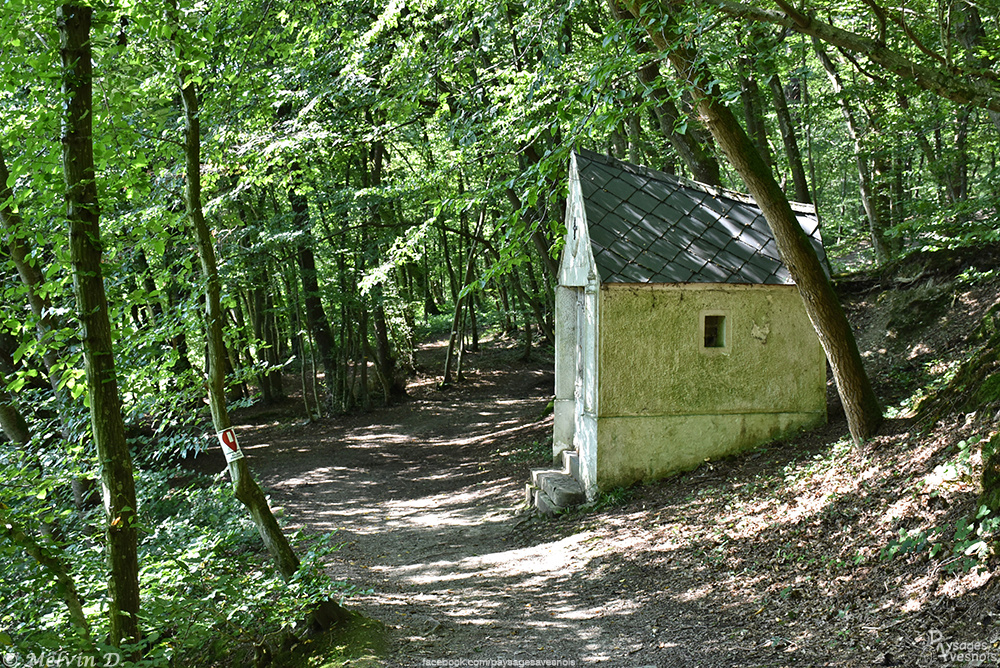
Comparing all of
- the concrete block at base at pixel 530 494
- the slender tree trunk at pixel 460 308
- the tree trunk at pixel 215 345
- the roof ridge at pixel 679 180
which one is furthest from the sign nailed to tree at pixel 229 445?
the slender tree trunk at pixel 460 308

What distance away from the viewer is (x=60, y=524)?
550 cm

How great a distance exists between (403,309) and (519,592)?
1475cm

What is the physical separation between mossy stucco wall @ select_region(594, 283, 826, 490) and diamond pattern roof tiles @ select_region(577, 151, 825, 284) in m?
0.21

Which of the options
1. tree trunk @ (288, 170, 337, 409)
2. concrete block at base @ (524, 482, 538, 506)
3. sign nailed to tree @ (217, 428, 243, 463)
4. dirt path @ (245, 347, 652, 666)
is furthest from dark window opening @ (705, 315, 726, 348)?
tree trunk @ (288, 170, 337, 409)

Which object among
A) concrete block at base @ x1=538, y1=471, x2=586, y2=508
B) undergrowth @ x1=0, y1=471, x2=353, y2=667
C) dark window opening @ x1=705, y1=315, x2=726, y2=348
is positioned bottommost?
concrete block at base @ x1=538, y1=471, x2=586, y2=508

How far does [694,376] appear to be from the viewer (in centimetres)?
842

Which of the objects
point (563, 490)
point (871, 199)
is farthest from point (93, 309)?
point (871, 199)

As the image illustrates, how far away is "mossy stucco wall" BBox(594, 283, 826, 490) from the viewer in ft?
27.1

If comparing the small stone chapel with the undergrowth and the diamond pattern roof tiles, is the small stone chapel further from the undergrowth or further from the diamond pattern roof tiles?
the undergrowth

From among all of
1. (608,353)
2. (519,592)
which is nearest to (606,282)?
(608,353)

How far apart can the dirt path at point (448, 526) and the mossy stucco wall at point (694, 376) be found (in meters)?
1.51

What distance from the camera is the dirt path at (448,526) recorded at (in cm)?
525

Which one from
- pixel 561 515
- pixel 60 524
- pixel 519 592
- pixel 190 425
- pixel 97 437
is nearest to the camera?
pixel 97 437

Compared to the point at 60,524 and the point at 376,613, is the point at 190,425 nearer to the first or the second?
the point at 60,524
